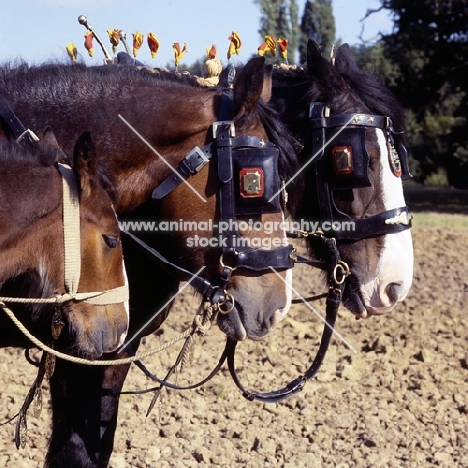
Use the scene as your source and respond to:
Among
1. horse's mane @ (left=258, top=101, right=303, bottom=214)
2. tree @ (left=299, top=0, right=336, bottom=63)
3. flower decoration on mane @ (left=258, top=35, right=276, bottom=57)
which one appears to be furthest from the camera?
tree @ (left=299, top=0, right=336, bottom=63)

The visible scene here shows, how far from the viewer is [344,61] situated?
4.16 meters

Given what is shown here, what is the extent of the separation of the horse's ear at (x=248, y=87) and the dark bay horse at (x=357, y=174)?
2.38ft

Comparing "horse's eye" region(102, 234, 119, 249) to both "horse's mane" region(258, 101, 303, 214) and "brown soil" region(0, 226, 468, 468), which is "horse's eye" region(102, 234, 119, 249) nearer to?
"horse's mane" region(258, 101, 303, 214)

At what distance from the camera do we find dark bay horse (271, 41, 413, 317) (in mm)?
3746

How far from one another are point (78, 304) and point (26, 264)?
216 millimetres

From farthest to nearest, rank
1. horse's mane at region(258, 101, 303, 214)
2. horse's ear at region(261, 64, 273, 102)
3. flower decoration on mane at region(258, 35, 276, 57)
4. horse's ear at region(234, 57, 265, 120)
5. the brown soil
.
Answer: the brown soil
flower decoration on mane at region(258, 35, 276, 57)
horse's ear at region(261, 64, 273, 102)
horse's mane at region(258, 101, 303, 214)
horse's ear at region(234, 57, 265, 120)

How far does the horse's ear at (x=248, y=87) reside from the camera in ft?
10.2

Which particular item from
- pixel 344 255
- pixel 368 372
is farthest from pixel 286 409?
pixel 344 255

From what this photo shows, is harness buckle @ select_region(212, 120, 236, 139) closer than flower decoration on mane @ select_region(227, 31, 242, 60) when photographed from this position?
Yes

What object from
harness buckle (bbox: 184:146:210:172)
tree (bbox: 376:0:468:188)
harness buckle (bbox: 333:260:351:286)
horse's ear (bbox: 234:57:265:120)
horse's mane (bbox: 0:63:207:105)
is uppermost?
tree (bbox: 376:0:468:188)

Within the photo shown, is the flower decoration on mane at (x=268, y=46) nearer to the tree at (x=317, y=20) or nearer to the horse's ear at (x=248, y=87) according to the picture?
the horse's ear at (x=248, y=87)

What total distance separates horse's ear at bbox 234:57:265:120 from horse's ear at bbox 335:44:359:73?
1047 millimetres

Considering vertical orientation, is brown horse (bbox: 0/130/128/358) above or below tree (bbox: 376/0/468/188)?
below

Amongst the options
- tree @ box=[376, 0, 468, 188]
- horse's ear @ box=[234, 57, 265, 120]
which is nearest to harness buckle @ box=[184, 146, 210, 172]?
horse's ear @ box=[234, 57, 265, 120]
